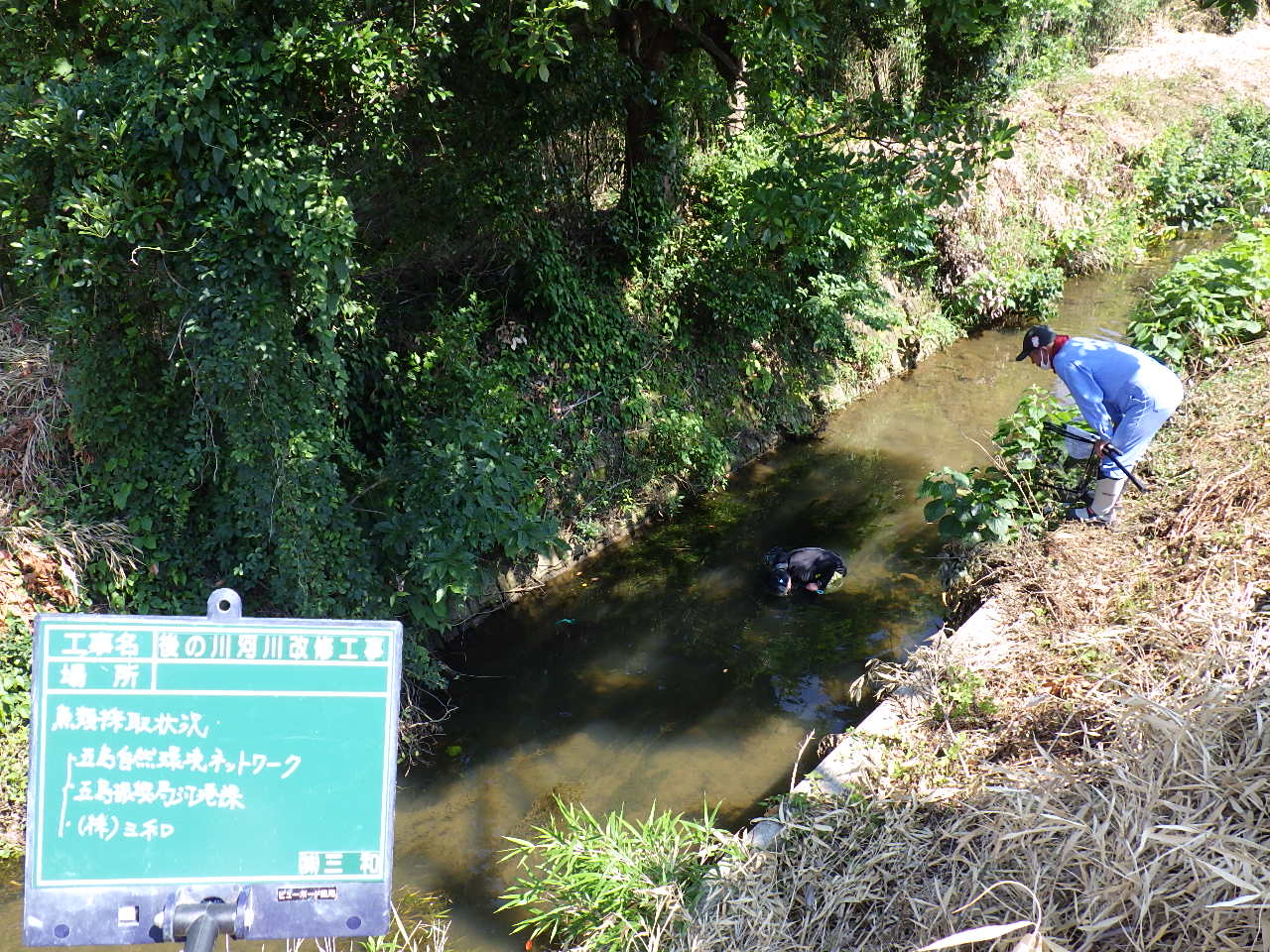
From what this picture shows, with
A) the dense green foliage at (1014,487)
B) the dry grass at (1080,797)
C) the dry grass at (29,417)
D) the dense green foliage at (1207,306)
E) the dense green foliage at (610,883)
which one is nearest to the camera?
the dry grass at (1080,797)

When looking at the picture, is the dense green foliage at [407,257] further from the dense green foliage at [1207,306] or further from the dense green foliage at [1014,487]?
the dense green foliage at [1207,306]

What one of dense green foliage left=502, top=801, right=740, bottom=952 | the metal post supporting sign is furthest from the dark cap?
the metal post supporting sign

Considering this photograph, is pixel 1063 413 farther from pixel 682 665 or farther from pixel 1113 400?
pixel 682 665

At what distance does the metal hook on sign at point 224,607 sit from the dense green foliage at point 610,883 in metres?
2.72

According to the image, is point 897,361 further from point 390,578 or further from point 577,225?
point 390,578

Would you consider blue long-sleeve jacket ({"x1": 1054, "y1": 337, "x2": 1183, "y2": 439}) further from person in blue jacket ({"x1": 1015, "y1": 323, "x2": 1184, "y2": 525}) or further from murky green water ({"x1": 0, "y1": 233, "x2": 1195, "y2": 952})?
murky green water ({"x1": 0, "y1": 233, "x2": 1195, "y2": 952})

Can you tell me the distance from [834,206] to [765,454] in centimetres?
333

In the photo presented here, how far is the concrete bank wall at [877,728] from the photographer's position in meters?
4.72

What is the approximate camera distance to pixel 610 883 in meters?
4.54

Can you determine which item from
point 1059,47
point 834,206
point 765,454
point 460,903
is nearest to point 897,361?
point 765,454

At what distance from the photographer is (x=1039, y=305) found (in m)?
13.8

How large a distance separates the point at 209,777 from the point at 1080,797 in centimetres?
332

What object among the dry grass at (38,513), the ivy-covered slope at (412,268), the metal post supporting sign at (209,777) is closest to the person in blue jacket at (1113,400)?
the ivy-covered slope at (412,268)

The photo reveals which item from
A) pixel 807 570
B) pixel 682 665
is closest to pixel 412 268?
pixel 682 665
